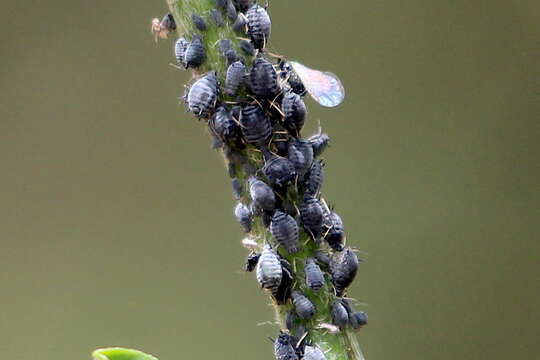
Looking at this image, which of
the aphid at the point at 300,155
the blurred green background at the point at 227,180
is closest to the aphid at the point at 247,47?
the aphid at the point at 300,155

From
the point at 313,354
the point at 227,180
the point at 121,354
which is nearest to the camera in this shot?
the point at 121,354

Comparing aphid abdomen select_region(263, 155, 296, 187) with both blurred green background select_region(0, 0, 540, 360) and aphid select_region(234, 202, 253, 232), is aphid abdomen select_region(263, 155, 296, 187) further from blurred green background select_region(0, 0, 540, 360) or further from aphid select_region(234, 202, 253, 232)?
blurred green background select_region(0, 0, 540, 360)

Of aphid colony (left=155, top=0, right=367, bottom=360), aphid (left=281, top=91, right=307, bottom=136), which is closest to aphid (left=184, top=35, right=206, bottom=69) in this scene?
aphid colony (left=155, top=0, right=367, bottom=360)

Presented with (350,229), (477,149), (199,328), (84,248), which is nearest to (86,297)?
(84,248)

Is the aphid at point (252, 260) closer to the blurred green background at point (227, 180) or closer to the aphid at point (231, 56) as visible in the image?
the aphid at point (231, 56)

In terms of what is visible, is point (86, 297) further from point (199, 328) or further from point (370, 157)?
point (370, 157)

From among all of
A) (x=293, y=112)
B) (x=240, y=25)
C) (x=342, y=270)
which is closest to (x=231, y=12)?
(x=240, y=25)

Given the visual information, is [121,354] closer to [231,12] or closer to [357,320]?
[357,320]
